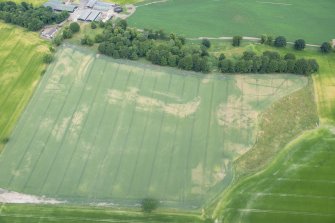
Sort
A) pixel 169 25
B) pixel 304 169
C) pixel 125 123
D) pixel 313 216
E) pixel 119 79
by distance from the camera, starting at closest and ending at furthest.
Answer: pixel 313 216 < pixel 304 169 < pixel 125 123 < pixel 119 79 < pixel 169 25

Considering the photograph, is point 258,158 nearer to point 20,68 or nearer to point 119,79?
point 119,79

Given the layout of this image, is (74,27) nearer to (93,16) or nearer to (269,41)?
(93,16)

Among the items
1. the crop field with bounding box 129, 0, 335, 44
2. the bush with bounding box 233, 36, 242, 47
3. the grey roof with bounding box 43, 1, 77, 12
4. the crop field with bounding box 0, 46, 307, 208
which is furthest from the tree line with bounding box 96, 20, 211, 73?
the grey roof with bounding box 43, 1, 77, 12

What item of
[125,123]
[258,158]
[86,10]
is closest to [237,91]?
[258,158]

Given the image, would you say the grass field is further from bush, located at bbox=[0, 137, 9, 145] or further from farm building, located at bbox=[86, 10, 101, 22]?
farm building, located at bbox=[86, 10, 101, 22]

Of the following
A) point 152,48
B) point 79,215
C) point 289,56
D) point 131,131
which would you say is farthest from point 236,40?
point 79,215

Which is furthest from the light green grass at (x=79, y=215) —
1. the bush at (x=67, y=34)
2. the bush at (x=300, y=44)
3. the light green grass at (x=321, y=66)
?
the bush at (x=300, y=44)
